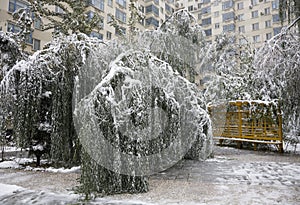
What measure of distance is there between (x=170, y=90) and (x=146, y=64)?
1.33 meters

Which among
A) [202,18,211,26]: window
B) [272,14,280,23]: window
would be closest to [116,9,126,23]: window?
[202,18,211,26]: window

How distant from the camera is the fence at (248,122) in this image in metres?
7.70

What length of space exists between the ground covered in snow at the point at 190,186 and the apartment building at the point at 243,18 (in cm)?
2304

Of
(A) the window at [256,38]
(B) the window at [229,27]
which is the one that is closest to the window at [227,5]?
(B) the window at [229,27]

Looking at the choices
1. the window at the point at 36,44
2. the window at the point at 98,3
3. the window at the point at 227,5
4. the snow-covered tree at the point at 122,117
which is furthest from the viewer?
the window at the point at 227,5

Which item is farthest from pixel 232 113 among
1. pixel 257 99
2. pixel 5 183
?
pixel 5 183

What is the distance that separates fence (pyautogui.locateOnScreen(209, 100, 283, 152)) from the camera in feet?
25.3

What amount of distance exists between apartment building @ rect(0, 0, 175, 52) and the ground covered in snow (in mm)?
4950

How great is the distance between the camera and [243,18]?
92.4 ft

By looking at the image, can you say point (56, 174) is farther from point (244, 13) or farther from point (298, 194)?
point (244, 13)

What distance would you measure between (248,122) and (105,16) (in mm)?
18284

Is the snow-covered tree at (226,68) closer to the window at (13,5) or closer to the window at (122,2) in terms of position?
the window at (122,2)

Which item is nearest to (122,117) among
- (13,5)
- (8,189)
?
(8,189)

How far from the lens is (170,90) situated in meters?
5.09
